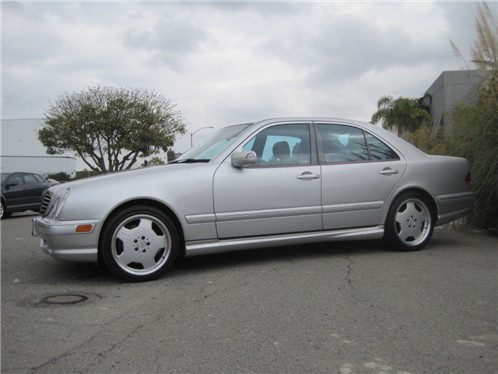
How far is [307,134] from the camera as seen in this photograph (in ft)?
18.3

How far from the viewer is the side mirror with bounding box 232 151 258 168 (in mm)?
4914

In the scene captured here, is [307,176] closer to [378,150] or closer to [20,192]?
[378,150]

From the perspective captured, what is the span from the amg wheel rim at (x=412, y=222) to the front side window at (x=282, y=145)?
1332 mm

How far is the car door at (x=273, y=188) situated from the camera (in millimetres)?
4965

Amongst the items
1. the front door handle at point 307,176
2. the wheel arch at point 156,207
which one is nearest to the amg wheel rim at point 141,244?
the wheel arch at point 156,207

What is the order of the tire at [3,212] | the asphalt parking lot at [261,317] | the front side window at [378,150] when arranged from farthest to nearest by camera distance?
the tire at [3,212] → the front side window at [378,150] → the asphalt parking lot at [261,317]

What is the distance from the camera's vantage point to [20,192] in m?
14.9

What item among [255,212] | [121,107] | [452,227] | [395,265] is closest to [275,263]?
[255,212]

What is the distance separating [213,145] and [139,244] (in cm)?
149

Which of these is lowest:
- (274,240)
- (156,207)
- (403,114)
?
(274,240)

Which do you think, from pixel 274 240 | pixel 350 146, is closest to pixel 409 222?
pixel 350 146

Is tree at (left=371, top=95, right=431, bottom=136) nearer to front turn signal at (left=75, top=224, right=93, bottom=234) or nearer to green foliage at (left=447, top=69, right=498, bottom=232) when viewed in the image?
green foliage at (left=447, top=69, right=498, bottom=232)

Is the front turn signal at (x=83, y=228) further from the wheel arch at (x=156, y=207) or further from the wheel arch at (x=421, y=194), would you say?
the wheel arch at (x=421, y=194)

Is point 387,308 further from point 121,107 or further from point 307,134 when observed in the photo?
point 121,107
